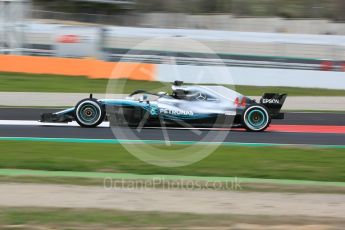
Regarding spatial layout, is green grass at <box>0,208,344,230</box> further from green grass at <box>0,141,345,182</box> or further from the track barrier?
the track barrier

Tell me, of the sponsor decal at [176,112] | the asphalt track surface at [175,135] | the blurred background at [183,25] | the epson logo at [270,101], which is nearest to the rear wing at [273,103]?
the epson logo at [270,101]

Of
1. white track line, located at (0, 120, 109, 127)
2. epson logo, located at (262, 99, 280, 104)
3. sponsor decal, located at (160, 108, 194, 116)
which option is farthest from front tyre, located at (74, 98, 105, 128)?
epson logo, located at (262, 99, 280, 104)

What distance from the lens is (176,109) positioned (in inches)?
465

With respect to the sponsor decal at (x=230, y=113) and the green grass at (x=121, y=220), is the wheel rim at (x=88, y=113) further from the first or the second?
the green grass at (x=121, y=220)

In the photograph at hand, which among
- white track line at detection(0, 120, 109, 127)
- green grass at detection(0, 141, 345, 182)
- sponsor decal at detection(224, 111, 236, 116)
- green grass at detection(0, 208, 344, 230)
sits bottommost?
green grass at detection(0, 208, 344, 230)

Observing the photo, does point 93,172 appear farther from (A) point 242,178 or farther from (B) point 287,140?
(B) point 287,140

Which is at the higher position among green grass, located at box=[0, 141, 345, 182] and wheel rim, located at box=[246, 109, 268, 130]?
wheel rim, located at box=[246, 109, 268, 130]

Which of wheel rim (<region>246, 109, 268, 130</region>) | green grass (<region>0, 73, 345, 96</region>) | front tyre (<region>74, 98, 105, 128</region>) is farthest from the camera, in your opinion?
green grass (<region>0, 73, 345, 96</region>)

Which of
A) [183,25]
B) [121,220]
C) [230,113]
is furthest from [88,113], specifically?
[183,25]

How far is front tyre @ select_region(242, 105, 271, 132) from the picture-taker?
12.0m

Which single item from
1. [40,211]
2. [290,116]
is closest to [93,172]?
[40,211]

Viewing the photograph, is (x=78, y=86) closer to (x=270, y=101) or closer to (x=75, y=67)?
(x=75, y=67)

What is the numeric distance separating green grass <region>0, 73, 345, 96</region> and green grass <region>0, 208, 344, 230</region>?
1306cm

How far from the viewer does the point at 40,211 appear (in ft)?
19.1
